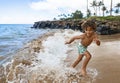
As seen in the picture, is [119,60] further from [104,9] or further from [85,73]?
[104,9]

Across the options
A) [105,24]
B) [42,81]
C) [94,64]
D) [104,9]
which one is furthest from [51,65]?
[104,9]

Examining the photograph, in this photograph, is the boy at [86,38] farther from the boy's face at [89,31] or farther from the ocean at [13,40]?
the ocean at [13,40]

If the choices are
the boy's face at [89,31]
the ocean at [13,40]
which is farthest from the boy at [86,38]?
the ocean at [13,40]

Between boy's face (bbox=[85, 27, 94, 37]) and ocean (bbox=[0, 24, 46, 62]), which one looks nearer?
boy's face (bbox=[85, 27, 94, 37])

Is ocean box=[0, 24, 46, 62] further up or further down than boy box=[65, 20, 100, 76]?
further down

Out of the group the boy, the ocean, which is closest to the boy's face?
the boy

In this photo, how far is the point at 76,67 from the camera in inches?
276

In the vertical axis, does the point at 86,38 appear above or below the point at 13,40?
above

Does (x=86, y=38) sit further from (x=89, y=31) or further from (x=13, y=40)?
(x=13, y=40)

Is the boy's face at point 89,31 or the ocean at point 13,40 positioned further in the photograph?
the ocean at point 13,40

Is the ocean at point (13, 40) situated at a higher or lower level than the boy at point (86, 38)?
lower

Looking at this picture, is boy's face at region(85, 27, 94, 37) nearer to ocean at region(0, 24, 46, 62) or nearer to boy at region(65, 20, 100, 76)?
boy at region(65, 20, 100, 76)

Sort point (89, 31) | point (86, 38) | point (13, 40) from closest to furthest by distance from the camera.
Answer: point (89, 31) → point (86, 38) → point (13, 40)

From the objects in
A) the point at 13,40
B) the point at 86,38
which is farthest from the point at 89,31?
the point at 13,40
